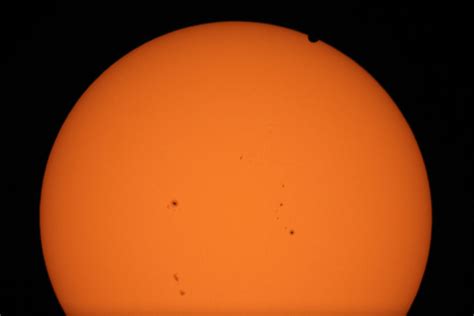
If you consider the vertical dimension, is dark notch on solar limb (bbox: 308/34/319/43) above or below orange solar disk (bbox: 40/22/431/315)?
above

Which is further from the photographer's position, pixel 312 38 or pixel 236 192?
pixel 312 38

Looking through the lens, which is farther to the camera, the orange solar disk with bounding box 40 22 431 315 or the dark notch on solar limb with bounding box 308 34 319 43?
the dark notch on solar limb with bounding box 308 34 319 43

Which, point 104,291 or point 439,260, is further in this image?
point 439,260

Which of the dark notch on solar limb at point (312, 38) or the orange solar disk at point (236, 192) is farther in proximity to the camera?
the dark notch on solar limb at point (312, 38)

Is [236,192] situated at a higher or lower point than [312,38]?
lower

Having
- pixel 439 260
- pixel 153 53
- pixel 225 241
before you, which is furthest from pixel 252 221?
pixel 439 260

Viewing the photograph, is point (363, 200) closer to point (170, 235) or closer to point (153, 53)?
point (170, 235)

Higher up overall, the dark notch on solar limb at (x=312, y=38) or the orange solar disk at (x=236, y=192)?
the dark notch on solar limb at (x=312, y=38)

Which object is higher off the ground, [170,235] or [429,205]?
[429,205]
